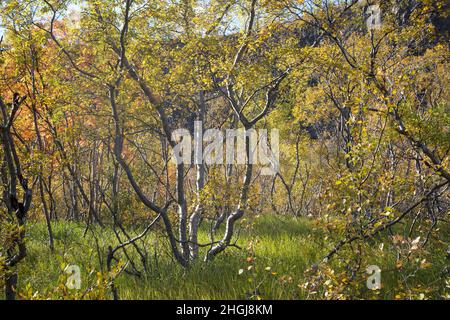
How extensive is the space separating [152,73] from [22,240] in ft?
13.7

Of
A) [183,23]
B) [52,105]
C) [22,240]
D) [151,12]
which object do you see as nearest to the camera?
[22,240]

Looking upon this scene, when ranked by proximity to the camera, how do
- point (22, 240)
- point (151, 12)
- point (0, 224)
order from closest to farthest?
point (22, 240) → point (0, 224) → point (151, 12)

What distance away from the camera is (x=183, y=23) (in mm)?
7242

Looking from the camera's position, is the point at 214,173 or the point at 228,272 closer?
the point at 228,272

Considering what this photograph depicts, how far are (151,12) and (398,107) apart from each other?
3724mm

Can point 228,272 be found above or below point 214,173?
below

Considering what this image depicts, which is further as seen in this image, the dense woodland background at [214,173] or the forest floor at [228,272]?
the forest floor at [228,272]

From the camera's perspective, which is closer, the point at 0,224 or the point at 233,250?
the point at 0,224

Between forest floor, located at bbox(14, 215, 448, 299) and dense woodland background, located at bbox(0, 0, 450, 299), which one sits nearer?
dense woodland background, located at bbox(0, 0, 450, 299)
